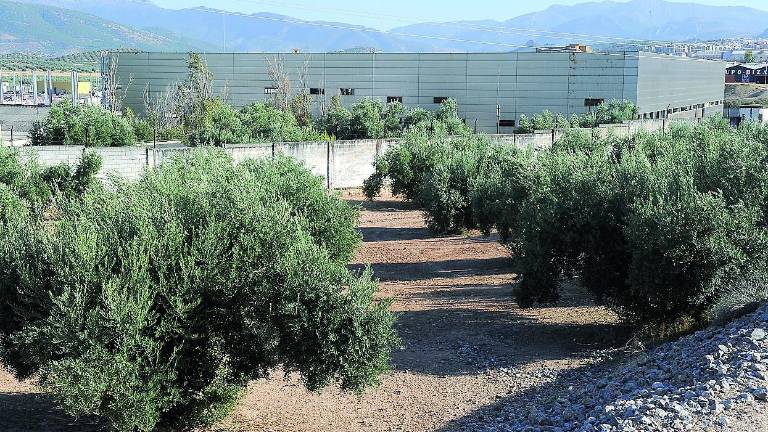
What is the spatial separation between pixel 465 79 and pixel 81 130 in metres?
38.6

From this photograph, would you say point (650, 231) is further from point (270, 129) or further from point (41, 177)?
point (270, 129)

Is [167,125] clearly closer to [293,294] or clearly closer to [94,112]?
[94,112]

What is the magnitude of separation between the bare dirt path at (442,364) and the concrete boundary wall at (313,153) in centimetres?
1141

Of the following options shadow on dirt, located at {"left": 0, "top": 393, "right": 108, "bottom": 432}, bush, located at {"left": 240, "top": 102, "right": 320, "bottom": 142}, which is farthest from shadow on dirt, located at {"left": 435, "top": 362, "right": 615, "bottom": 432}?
bush, located at {"left": 240, "top": 102, "right": 320, "bottom": 142}

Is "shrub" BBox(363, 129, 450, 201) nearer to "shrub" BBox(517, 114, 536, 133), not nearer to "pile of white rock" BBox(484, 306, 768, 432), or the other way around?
"shrub" BBox(517, 114, 536, 133)

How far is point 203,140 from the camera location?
46.9 m

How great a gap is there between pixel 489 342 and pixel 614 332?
9.15 ft

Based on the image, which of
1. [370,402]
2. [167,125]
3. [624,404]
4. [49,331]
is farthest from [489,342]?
[167,125]

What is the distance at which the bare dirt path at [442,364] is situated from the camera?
49.6ft

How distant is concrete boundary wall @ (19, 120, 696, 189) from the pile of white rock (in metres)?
19.7

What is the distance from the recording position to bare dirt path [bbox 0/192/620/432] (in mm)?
15133

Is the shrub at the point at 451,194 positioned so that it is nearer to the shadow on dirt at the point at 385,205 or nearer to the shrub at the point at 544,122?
the shadow on dirt at the point at 385,205

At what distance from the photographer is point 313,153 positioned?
1742 inches

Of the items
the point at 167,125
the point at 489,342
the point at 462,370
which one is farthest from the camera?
the point at 167,125
